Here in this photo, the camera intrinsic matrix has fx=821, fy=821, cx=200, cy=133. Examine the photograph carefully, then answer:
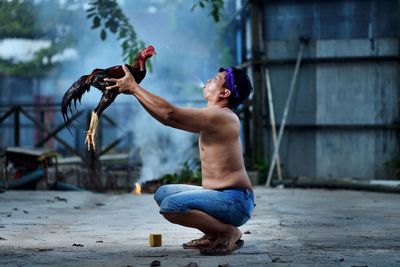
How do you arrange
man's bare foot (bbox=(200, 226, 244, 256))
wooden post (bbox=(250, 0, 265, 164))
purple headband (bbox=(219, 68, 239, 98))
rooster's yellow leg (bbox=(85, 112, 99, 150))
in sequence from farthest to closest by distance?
wooden post (bbox=(250, 0, 265, 164)) → purple headband (bbox=(219, 68, 239, 98)) → man's bare foot (bbox=(200, 226, 244, 256)) → rooster's yellow leg (bbox=(85, 112, 99, 150))

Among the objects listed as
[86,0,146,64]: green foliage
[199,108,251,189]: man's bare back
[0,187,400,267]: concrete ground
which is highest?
[86,0,146,64]: green foliage

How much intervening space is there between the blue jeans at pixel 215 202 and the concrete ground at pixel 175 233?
31cm

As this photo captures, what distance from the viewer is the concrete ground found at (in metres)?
5.91

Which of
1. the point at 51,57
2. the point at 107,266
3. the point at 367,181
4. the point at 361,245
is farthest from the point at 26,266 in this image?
the point at 51,57

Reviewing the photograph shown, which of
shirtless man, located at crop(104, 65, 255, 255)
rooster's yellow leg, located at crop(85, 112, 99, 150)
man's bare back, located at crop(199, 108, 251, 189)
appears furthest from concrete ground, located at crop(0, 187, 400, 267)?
rooster's yellow leg, located at crop(85, 112, 99, 150)

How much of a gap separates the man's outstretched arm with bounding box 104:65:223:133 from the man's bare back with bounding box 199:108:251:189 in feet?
0.58

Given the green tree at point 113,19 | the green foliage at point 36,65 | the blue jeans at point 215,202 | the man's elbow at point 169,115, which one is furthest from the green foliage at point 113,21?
the green foliage at point 36,65

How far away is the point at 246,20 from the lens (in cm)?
1775

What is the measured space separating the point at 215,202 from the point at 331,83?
9757 mm

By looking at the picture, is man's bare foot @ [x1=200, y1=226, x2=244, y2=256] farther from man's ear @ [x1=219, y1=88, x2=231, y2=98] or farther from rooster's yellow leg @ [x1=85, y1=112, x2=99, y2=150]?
rooster's yellow leg @ [x1=85, y1=112, x2=99, y2=150]

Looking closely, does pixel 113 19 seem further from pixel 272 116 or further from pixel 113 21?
pixel 272 116

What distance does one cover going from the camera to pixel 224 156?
20.2 ft

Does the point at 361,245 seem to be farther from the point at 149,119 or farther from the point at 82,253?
the point at 149,119

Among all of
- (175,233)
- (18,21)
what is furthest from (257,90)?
(18,21)
